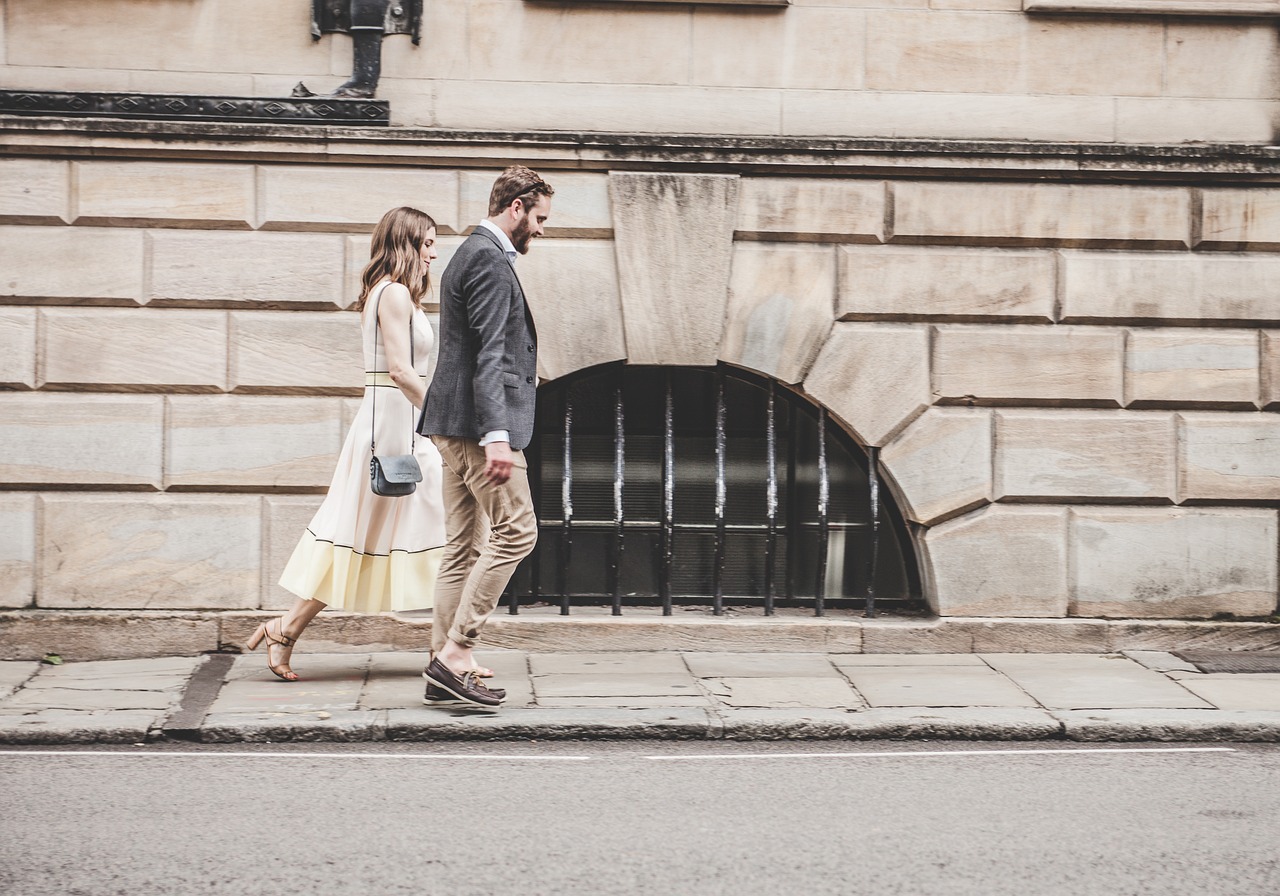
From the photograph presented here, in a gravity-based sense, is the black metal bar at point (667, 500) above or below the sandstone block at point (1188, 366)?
below

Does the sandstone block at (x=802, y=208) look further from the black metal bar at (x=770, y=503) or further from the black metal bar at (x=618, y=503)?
the black metal bar at (x=618, y=503)

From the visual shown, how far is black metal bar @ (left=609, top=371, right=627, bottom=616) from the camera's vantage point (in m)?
8.15

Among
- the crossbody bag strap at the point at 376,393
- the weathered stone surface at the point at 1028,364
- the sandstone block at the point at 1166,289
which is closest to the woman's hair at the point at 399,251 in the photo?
the crossbody bag strap at the point at 376,393

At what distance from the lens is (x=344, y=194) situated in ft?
25.7

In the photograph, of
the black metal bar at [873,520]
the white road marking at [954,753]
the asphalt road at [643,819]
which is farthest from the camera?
the black metal bar at [873,520]

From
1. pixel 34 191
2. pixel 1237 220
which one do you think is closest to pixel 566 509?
pixel 34 191

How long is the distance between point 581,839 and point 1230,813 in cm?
222

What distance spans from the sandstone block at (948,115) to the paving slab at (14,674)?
16.1 feet

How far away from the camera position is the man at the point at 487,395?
6.00m

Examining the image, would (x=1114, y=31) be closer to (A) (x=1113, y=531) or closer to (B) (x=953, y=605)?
(A) (x=1113, y=531)

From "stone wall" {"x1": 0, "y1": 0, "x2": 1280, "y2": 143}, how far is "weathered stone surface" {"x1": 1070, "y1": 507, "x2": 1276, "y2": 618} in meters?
2.19

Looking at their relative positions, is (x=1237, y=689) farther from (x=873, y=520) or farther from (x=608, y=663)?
(x=608, y=663)

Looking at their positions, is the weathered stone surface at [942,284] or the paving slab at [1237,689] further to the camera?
the weathered stone surface at [942,284]

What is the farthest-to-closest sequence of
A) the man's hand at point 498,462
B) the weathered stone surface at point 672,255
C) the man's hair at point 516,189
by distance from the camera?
the weathered stone surface at point 672,255
the man's hair at point 516,189
the man's hand at point 498,462
